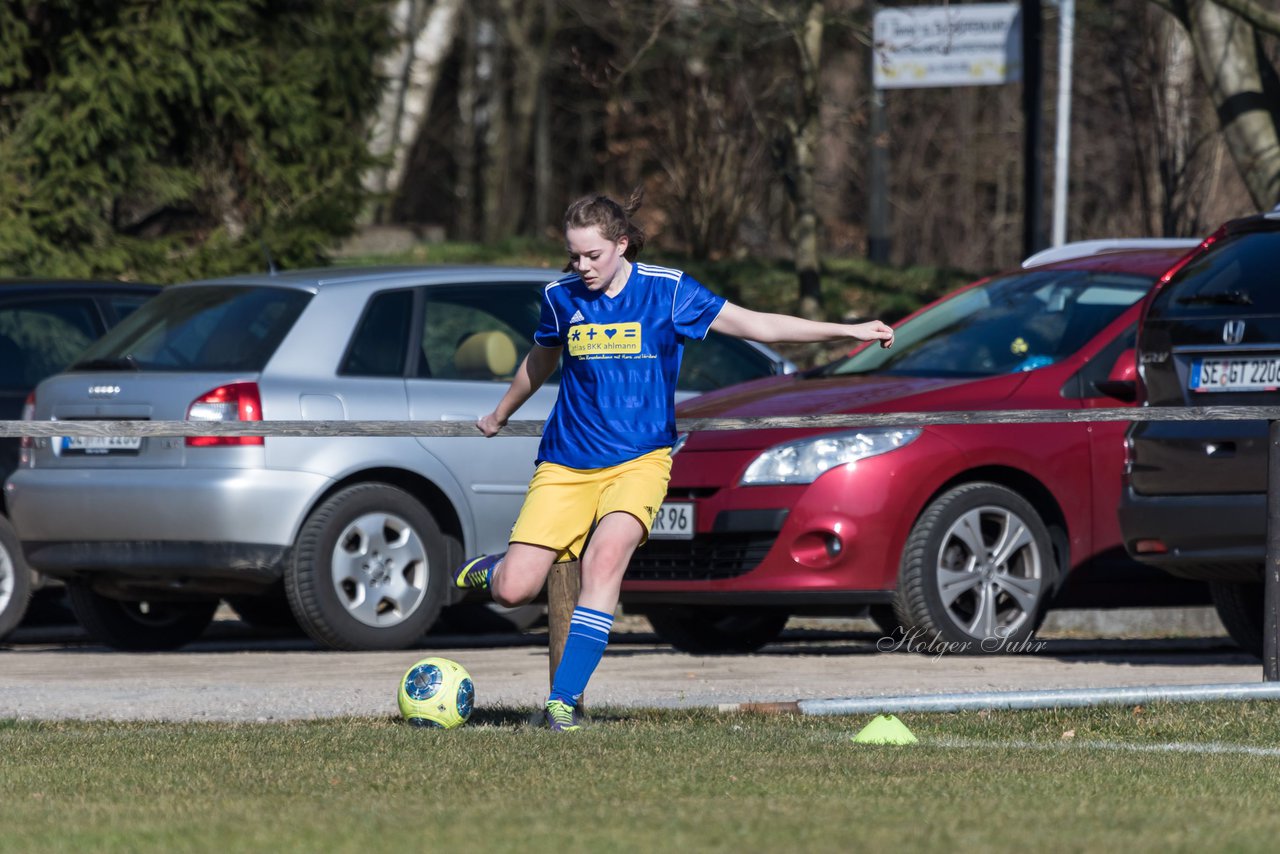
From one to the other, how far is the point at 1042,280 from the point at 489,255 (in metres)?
13.3

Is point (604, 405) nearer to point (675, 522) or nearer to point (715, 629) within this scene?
point (675, 522)

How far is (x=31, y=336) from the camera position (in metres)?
10.7

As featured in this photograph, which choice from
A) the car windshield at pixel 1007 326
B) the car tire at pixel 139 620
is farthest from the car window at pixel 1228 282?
the car tire at pixel 139 620

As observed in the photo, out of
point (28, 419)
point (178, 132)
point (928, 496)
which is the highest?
point (178, 132)

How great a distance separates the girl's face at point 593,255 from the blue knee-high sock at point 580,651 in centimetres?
96

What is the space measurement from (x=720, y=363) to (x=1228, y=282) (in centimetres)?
307

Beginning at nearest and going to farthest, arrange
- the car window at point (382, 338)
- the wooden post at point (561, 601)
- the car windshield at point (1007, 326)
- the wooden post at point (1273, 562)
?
the wooden post at point (561, 601)
the wooden post at point (1273, 562)
the car windshield at point (1007, 326)
the car window at point (382, 338)

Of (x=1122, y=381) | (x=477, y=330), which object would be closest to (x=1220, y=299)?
(x=1122, y=381)

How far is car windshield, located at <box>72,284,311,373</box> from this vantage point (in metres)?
9.48

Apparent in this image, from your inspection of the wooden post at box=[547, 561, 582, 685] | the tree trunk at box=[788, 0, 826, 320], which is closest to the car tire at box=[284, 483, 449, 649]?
the wooden post at box=[547, 561, 582, 685]

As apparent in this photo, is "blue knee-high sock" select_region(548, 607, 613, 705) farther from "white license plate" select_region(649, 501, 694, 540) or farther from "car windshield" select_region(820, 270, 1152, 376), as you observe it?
"car windshield" select_region(820, 270, 1152, 376)

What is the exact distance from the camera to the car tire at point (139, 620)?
408 inches

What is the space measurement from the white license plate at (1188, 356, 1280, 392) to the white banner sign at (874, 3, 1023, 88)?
11.2 m

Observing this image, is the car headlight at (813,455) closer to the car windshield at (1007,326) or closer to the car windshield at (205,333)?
the car windshield at (1007,326)
